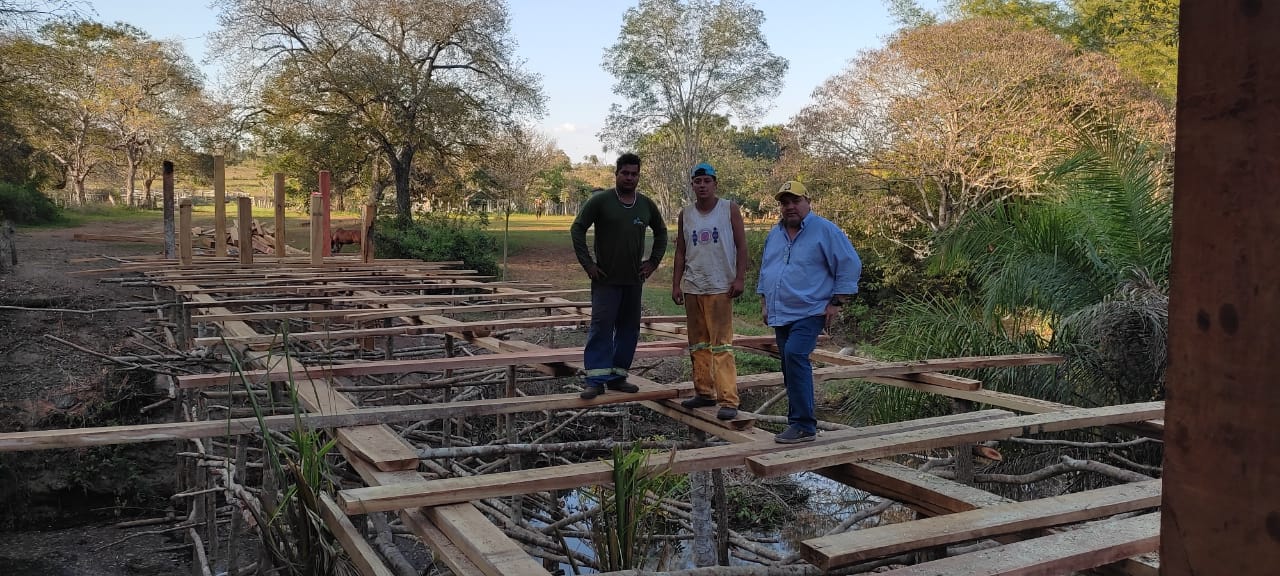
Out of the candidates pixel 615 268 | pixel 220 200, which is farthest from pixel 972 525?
pixel 220 200

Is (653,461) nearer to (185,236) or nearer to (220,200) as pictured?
(185,236)

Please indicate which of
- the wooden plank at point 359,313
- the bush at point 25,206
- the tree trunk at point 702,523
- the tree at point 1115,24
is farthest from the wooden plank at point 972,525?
the bush at point 25,206

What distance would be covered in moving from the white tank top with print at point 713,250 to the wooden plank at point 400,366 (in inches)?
61.0

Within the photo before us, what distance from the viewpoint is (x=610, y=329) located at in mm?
5016

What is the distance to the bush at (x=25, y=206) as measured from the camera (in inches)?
971

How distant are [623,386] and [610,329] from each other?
1.14 ft

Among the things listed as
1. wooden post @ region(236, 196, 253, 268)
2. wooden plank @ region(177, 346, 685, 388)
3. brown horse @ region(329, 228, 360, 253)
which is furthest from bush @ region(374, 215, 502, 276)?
wooden plank @ region(177, 346, 685, 388)

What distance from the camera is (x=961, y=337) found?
9.44m

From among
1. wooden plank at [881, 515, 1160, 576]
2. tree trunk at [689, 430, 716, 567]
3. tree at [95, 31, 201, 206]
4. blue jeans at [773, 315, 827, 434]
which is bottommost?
tree trunk at [689, 430, 716, 567]

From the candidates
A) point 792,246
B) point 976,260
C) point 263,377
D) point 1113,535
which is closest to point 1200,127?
point 1113,535

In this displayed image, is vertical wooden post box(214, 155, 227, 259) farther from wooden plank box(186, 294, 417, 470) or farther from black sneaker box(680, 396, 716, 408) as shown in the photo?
black sneaker box(680, 396, 716, 408)

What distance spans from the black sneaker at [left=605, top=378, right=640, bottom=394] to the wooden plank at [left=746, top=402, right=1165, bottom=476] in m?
1.33

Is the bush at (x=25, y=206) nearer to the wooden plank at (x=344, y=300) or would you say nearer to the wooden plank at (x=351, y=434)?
the wooden plank at (x=344, y=300)

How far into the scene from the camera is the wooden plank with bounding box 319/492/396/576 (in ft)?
9.83
